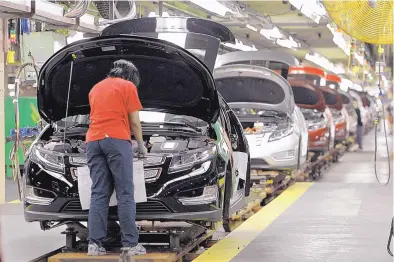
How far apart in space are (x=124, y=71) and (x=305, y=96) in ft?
41.3

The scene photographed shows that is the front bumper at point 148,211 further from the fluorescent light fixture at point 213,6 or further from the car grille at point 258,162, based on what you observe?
the fluorescent light fixture at point 213,6

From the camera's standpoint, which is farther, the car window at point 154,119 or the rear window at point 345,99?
the rear window at point 345,99

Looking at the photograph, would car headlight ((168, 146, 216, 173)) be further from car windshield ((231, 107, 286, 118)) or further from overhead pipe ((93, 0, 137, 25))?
car windshield ((231, 107, 286, 118))

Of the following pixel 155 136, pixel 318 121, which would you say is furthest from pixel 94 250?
pixel 318 121

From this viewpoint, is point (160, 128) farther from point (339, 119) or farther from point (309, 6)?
point (339, 119)

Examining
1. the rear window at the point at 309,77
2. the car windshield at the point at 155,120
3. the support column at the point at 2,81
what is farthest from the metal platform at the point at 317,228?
the rear window at the point at 309,77

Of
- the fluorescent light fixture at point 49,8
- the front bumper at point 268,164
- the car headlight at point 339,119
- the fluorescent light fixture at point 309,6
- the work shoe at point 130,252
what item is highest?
the fluorescent light fixture at point 309,6

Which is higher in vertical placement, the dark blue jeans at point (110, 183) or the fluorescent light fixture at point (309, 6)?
the fluorescent light fixture at point (309, 6)

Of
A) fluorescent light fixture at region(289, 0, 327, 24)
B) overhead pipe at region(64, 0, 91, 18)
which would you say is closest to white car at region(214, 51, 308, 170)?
fluorescent light fixture at region(289, 0, 327, 24)

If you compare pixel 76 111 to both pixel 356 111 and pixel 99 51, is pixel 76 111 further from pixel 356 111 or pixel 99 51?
pixel 356 111

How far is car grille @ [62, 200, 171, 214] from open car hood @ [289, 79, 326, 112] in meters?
11.7

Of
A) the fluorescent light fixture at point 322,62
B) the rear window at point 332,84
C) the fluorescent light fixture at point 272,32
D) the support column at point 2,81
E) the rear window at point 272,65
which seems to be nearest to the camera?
the support column at point 2,81

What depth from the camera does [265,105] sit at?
543 inches

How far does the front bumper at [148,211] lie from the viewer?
7.14 metres
